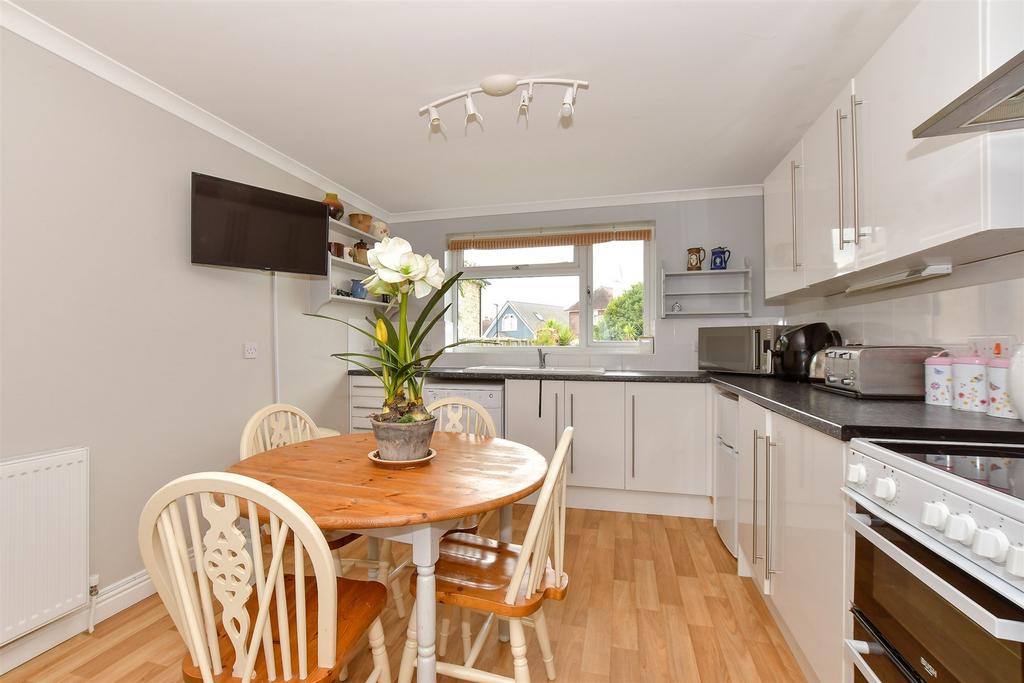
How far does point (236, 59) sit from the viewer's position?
196cm

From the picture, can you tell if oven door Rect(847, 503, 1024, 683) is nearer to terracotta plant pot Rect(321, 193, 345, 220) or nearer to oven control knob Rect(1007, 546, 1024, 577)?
oven control knob Rect(1007, 546, 1024, 577)

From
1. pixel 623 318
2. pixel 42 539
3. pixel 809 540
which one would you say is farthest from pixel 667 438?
pixel 42 539

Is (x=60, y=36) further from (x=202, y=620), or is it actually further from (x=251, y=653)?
(x=251, y=653)

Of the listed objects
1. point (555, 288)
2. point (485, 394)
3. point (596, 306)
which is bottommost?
point (485, 394)

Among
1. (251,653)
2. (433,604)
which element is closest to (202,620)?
(251,653)

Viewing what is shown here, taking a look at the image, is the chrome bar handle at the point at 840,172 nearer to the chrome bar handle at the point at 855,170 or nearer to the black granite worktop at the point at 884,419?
the chrome bar handle at the point at 855,170

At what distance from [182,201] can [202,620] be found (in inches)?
83.5

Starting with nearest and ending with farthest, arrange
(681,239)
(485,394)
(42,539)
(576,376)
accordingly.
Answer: (42,539), (576,376), (485,394), (681,239)

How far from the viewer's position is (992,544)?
733mm

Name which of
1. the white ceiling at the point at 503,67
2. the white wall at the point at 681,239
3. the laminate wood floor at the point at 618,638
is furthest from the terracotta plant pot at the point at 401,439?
the white wall at the point at 681,239

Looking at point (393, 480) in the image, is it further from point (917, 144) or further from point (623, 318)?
point (623, 318)

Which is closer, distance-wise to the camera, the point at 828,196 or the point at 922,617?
the point at 922,617

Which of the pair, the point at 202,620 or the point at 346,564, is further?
the point at 346,564

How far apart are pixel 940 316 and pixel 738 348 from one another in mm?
1157
